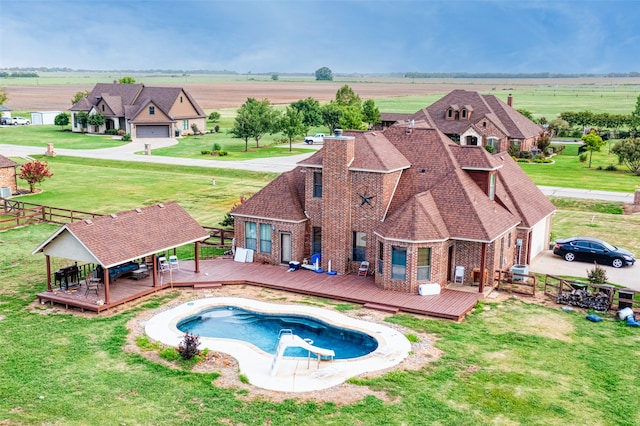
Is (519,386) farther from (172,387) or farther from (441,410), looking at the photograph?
(172,387)

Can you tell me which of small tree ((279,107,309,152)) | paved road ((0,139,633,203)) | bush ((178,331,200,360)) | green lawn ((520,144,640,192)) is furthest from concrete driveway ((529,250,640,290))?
small tree ((279,107,309,152))

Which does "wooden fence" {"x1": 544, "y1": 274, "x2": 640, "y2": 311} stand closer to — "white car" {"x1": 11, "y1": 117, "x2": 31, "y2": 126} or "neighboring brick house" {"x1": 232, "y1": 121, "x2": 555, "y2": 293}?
"neighboring brick house" {"x1": 232, "y1": 121, "x2": 555, "y2": 293}

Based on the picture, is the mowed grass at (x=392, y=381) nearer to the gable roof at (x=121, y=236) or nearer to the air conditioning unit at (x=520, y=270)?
the gable roof at (x=121, y=236)

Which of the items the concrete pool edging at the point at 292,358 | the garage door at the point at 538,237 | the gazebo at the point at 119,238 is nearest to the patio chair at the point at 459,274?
the concrete pool edging at the point at 292,358

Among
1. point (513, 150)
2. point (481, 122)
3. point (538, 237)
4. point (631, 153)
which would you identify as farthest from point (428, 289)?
point (513, 150)

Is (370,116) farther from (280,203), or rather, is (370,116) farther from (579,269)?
(280,203)

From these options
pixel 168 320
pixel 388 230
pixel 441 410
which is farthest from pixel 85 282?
pixel 441 410
